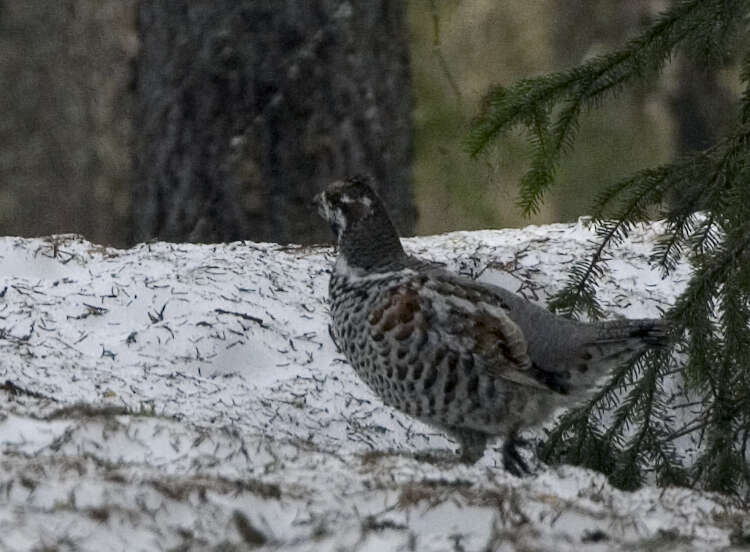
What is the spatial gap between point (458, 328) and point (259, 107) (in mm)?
3976

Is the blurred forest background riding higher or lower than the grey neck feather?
higher

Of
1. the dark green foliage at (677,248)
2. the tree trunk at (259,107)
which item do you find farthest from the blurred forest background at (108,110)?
the dark green foliage at (677,248)

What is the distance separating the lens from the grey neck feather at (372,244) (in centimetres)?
563

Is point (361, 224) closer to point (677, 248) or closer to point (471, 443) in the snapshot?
point (471, 443)

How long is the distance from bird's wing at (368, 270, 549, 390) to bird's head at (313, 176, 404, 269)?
1.32 feet

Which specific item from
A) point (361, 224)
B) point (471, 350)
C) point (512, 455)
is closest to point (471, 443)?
point (512, 455)

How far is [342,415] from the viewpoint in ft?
19.8

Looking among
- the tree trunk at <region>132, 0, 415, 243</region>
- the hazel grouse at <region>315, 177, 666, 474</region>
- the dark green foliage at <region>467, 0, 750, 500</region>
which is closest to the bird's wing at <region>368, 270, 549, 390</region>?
the hazel grouse at <region>315, 177, 666, 474</region>

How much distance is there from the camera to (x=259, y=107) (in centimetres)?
880

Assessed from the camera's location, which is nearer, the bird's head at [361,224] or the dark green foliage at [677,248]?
Answer: the dark green foliage at [677,248]

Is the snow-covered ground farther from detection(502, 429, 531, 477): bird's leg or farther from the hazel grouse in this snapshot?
the hazel grouse

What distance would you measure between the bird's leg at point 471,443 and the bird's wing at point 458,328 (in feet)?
1.08

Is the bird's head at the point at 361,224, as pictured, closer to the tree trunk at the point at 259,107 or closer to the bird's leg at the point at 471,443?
the bird's leg at the point at 471,443

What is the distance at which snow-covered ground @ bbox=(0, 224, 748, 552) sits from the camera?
3625mm
